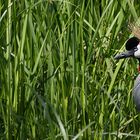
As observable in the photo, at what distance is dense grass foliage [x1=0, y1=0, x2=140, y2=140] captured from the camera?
2158 mm

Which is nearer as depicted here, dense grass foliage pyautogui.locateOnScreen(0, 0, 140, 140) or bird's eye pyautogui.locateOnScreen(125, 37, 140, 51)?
dense grass foliage pyautogui.locateOnScreen(0, 0, 140, 140)

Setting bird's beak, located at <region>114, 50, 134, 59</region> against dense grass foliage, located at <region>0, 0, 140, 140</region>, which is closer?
dense grass foliage, located at <region>0, 0, 140, 140</region>

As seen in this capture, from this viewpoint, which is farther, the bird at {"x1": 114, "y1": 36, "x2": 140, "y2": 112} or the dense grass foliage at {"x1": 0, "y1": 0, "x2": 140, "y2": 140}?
the bird at {"x1": 114, "y1": 36, "x2": 140, "y2": 112}

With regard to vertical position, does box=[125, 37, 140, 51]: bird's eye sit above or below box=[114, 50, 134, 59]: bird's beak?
above

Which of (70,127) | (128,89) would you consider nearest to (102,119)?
(70,127)

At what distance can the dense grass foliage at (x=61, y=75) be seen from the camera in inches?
85.0

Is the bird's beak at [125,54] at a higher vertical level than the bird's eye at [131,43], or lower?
lower

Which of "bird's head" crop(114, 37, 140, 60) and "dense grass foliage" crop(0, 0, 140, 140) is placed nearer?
"dense grass foliage" crop(0, 0, 140, 140)

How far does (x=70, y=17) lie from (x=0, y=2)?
0.30 m

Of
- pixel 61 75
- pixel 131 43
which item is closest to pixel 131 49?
pixel 131 43

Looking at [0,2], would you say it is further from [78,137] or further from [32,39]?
[78,137]

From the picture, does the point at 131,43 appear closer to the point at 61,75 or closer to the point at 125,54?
the point at 125,54

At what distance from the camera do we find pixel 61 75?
7.28ft

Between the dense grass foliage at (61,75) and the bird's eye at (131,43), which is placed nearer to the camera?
the dense grass foliage at (61,75)
